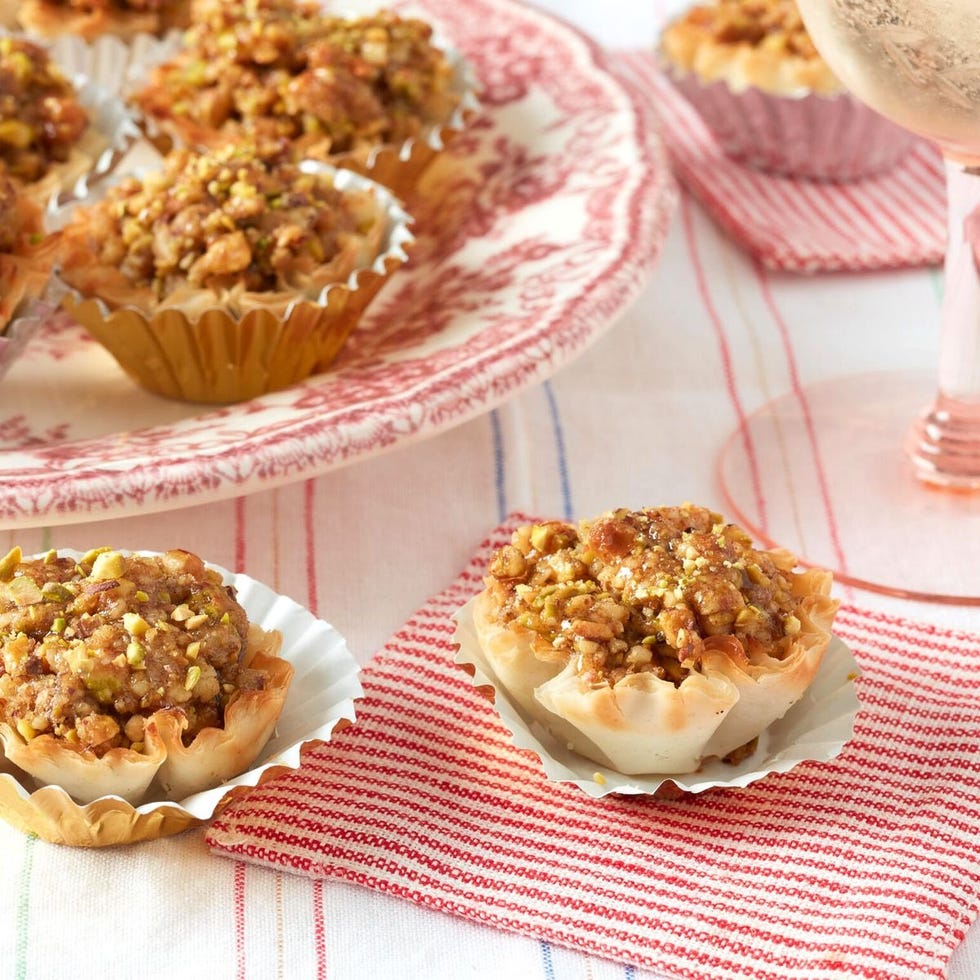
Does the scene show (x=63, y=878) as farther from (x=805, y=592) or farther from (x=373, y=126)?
(x=373, y=126)

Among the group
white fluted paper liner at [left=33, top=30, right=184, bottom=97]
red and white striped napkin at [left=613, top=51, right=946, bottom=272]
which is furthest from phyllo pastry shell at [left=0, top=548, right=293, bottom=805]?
white fluted paper liner at [left=33, top=30, right=184, bottom=97]

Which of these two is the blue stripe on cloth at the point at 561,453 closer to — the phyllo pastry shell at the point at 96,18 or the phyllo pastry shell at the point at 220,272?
the phyllo pastry shell at the point at 220,272

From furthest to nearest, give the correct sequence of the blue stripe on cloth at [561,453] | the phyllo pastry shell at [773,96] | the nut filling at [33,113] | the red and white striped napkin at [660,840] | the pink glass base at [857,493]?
the phyllo pastry shell at [773,96]
the nut filling at [33,113]
the blue stripe on cloth at [561,453]
the pink glass base at [857,493]
the red and white striped napkin at [660,840]

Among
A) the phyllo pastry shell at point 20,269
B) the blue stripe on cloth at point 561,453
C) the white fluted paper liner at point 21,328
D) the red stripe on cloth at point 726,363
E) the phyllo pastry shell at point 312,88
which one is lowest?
the blue stripe on cloth at point 561,453

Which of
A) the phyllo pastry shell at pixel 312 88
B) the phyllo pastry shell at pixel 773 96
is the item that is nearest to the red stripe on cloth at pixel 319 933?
the phyllo pastry shell at pixel 312 88

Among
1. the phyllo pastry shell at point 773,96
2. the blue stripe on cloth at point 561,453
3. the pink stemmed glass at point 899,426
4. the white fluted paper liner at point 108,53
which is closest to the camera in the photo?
the pink stemmed glass at point 899,426
